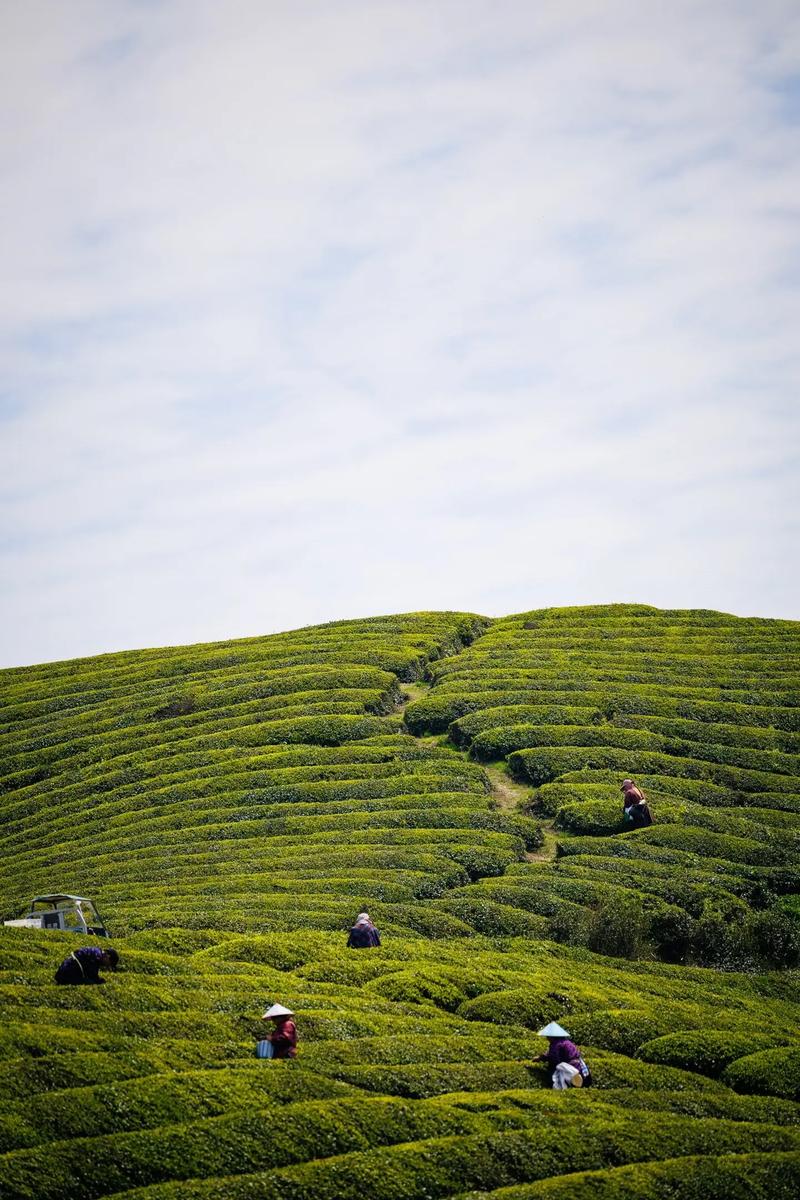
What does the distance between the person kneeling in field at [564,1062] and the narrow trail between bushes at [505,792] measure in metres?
17.6

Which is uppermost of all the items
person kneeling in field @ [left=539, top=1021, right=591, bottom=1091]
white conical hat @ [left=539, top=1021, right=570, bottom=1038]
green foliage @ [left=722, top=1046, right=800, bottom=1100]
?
white conical hat @ [left=539, top=1021, right=570, bottom=1038]

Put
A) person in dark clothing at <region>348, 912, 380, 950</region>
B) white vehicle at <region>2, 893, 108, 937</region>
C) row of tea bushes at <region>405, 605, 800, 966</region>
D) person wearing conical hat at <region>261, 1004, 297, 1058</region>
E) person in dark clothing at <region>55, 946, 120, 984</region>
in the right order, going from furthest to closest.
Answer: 1. row of tea bushes at <region>405, 605, 800, 966</region>
2. person in dark clothing at <region>348, 912, 380, 950</region>
3. white vehicle at <region>2, 893, 108, 937</region>
4. person in dark clothing at <region>55, 946, 120, 984</region>
5. person wearing conical hat at <region>261, 1004, 297, 1058</region>

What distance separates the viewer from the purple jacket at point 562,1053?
854 inches

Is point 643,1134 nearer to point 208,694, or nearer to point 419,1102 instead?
point 419,1102

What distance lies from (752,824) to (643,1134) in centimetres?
2212

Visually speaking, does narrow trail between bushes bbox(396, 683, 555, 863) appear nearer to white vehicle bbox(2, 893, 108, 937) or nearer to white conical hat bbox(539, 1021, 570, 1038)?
white vehicle bbox(2, 893, 108, 937)

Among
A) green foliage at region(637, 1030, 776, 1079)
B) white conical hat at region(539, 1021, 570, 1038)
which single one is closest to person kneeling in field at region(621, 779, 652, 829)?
green foliage at region(637, 1030, 776, 1079)

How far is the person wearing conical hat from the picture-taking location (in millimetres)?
20812

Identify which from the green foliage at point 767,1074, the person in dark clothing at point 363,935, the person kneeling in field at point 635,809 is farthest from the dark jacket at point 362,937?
the person kneeling in field at point 635,809

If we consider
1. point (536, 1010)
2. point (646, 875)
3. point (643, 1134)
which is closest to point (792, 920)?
point (646, 875)

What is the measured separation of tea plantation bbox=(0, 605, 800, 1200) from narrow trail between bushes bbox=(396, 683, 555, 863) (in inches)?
5.7

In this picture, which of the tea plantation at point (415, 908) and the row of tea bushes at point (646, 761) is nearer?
the tea plantation at point (415, 908)

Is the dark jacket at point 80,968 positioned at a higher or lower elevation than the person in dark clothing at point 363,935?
higher

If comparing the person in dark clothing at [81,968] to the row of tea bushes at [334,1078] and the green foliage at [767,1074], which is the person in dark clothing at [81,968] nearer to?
the row of tea bushes at [334,1078]
